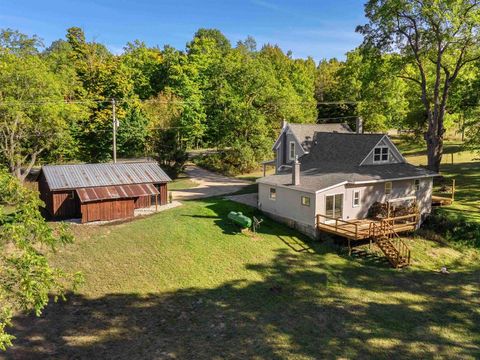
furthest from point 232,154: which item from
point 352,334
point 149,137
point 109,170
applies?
point 352,334

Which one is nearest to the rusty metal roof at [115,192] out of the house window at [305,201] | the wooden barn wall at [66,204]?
the wooden barn wall at [66,204]

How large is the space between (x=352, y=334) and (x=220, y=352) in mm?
5400

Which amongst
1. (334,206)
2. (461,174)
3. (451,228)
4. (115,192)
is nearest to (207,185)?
(115,192)

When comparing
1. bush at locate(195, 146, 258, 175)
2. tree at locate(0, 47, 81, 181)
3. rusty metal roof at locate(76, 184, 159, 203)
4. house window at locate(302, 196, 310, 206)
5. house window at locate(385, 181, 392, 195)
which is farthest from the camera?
bush at locate(195, 146, 258, 175)

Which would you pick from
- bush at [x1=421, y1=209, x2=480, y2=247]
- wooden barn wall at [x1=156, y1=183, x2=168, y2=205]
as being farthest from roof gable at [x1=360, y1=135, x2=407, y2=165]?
wooden barn wall at [x1=156, y1=183, x2=168, y2=205]

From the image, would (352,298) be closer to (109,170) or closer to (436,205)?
(436,205)

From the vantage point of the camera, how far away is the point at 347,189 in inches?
944

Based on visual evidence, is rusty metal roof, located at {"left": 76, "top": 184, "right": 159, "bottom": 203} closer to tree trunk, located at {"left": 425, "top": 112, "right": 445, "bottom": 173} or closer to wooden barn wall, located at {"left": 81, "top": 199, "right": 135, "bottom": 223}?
wooden barn wall, located at {"left": 81, "top": 199, "right": 135, "bottom": 223}

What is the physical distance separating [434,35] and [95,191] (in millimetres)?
28713

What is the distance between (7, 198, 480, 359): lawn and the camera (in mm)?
13672

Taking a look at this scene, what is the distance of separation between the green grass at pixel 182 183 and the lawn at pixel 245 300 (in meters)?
11.8

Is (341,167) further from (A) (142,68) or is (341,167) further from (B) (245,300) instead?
(A) (142,68)

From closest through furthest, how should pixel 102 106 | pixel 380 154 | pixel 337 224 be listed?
pixel 337 224 < pixel 380 154 < pixel 102 106

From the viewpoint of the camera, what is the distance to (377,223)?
76.7 feet
